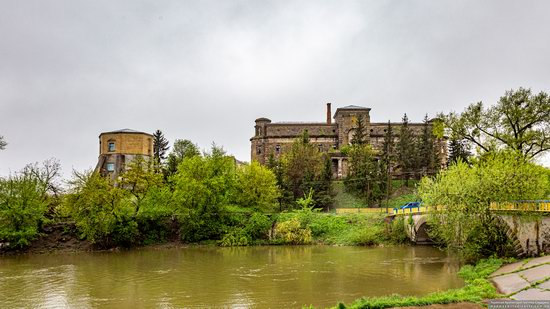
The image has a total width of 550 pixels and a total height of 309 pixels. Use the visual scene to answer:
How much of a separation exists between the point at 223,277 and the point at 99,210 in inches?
726

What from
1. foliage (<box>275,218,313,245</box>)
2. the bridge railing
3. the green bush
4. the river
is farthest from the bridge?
the green bush

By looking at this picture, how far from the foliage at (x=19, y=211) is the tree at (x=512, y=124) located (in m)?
35.8

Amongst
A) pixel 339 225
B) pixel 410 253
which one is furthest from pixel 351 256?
pixel 339 225

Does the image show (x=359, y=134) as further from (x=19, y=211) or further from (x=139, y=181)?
(x=19, y=211)

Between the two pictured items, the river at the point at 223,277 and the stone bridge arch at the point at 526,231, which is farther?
the stone bridge arch at the point at 526,231

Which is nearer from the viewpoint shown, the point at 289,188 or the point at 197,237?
the point at 197,237

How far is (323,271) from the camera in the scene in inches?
912

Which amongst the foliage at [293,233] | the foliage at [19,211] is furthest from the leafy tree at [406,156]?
the foliage at [19,211]

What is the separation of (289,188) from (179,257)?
20.7m

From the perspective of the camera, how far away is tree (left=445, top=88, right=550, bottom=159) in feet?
107

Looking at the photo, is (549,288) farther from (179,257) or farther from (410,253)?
(179,257)

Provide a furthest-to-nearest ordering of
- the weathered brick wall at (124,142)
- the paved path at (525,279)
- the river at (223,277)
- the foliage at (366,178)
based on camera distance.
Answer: the weathered brick wall at (124,142)
the foliage at (366,178)
the river at (223,277)
the paved path at (525,279)

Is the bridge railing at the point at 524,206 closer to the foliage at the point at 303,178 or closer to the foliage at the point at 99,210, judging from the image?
the foliage at the point at 303,178

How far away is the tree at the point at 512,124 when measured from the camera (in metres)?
32.6
